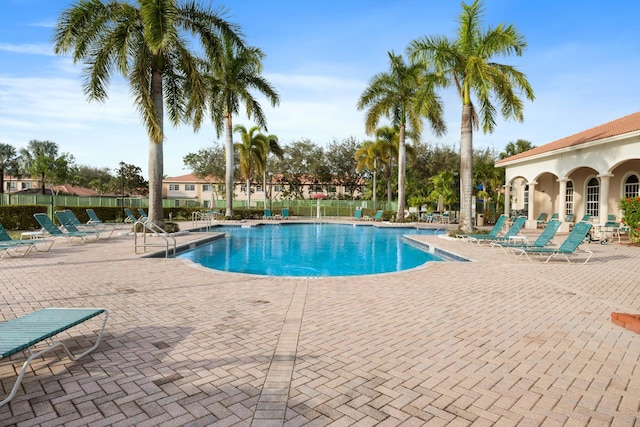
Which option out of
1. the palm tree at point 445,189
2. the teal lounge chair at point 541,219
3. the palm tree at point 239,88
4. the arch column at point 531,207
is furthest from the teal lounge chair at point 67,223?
the palm tree at point 445,189

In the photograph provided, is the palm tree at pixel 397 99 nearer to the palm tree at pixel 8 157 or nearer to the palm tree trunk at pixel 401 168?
the palm tree trunk at pixel 401 168

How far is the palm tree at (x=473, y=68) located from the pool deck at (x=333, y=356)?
921 centimetres

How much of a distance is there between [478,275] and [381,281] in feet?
7.29

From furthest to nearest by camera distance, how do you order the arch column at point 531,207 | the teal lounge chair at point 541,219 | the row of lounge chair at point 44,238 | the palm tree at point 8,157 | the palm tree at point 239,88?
the palm tree at point 8,157 → the palm tree at point 239,88 → the teal lounge chair at point 541,219 → the arch column at point 531,207 → the row of lounge chair at point 44,238

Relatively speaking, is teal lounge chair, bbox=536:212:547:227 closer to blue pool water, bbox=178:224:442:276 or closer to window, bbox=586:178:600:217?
window, bbox=586:178:600:217

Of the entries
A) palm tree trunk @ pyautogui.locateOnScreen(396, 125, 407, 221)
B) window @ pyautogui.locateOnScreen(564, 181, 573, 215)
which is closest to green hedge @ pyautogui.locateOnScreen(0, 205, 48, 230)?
palm tree trunk @ pyautogui.locateOnScreen(396, 125, 407, 221)

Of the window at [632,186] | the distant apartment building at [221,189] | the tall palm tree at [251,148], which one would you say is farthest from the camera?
the distant apartment building at [221,189]

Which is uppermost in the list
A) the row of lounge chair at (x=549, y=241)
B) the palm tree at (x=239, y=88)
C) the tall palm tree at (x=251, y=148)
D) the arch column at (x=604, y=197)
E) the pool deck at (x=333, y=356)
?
the palm tree at (x=239, y=88)

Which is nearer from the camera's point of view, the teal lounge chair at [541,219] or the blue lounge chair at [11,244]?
the blue lounge chair at [11,244]

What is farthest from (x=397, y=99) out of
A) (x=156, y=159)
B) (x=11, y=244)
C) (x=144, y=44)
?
(x=11, y=244)

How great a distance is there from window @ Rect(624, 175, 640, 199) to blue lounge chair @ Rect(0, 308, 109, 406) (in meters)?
22.0

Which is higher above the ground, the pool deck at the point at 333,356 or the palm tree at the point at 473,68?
the palm tree at the point at 473,68

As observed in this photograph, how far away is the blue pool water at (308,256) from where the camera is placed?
35.2 ft

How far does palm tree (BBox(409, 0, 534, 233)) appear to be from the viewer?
14.3m
